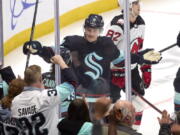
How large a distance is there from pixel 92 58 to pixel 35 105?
83 centimetres

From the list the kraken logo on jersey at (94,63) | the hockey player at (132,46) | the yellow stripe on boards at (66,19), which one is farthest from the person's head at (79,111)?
the yellow stripe on boards at (66,19)

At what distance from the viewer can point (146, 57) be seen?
3363mm

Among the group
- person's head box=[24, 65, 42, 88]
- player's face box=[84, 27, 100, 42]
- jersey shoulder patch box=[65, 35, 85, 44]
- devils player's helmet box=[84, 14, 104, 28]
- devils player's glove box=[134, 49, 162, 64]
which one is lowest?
person's head box=[24, 65, 42, 88]

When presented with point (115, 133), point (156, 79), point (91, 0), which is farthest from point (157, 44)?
point (115, 133)

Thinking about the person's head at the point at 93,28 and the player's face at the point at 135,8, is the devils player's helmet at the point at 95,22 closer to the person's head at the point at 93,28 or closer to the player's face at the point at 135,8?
the person's head at the point at 93,28

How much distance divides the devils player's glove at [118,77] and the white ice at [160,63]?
317 millimetres

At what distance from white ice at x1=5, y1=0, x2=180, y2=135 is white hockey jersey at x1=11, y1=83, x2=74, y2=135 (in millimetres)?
953

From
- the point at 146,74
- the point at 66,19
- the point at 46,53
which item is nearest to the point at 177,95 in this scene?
the point at 146,74

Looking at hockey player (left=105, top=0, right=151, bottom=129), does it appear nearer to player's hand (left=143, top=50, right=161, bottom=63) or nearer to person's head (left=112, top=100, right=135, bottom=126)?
player's hand (left=143, top=50, right=161, bottom=63)

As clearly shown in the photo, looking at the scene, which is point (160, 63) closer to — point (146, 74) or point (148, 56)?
point (146, 74)

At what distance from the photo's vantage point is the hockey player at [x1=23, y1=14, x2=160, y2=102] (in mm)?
3490

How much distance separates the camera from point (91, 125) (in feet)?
8.11

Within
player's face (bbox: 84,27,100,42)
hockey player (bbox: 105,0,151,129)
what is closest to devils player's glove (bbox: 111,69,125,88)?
hockey player (bbox: 105,0,151,129)

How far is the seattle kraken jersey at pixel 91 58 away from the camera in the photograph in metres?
3.48
